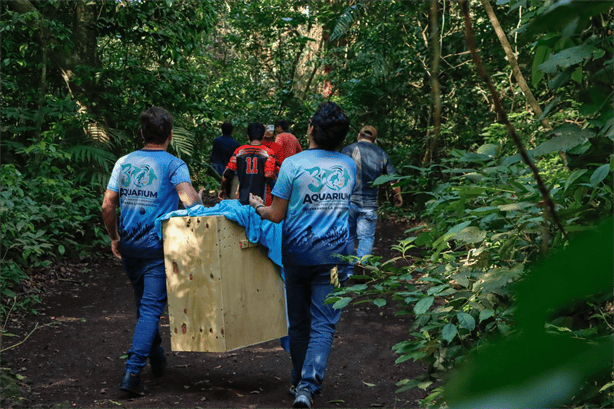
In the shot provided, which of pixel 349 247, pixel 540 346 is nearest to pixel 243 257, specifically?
pixel 349 247

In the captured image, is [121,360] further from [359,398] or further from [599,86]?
[599,86]

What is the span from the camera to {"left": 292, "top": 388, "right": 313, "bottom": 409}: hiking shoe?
3915 millimetres

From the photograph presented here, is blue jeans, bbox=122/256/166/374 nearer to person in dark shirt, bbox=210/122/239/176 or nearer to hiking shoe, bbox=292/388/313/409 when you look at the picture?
hiking shoe, bbox=292/388/313/409

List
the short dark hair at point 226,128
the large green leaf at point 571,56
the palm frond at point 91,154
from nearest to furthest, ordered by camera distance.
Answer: the large green leaf at point 571,56 < the palm frond at point 91,154 < the short dark hair at point 226,128

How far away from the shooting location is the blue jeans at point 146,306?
14.2ft

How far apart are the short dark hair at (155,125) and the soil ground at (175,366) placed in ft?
5.77

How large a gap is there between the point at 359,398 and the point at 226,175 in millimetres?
4416

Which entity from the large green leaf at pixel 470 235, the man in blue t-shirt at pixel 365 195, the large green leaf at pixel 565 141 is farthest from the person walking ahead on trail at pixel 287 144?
the large green leaf at pixel 565 141

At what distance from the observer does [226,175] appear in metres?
8.33

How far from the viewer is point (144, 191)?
427 cm

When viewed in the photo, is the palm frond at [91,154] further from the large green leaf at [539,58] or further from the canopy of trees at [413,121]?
the large green leaf at [539,58]

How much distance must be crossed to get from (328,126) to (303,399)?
66.8 inches

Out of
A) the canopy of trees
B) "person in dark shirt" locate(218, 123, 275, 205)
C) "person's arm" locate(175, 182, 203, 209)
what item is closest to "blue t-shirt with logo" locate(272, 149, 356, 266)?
the canopy of trees

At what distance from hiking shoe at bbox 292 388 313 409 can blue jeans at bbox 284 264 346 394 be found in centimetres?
4
